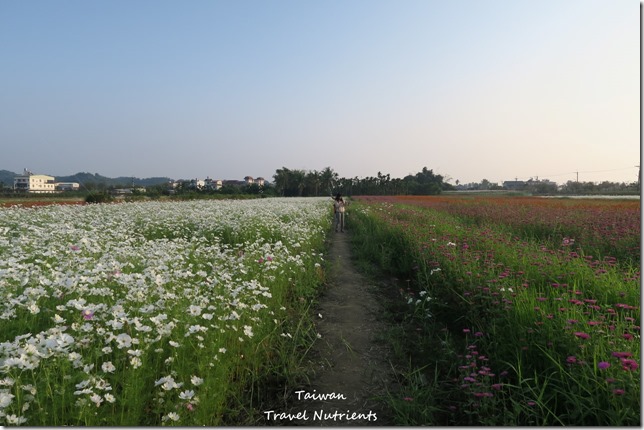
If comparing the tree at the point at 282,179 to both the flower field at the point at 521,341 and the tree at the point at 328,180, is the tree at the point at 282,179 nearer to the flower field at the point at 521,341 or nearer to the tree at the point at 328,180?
the tree at the point at 328,180

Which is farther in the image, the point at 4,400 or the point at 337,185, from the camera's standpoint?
the point at 337,185

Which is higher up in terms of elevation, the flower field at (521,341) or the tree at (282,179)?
the tree at (282,179)

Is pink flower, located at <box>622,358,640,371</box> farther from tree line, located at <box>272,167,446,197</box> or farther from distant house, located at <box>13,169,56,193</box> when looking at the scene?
distant house, located at <box>13,169,56,193</box>

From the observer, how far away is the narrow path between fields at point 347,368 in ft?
8.86

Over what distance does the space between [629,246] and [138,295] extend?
767 cm

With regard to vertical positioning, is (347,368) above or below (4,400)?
below

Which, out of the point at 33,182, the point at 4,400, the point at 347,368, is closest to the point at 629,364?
the point at 347,368

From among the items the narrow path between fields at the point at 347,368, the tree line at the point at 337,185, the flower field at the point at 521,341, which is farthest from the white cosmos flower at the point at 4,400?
the tree line at the point at 337,185

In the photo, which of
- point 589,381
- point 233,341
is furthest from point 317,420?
point 589,381

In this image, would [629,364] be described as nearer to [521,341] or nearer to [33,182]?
[521,341]

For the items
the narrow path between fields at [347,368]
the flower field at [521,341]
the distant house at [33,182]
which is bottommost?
the narrow path between fields at [347,368]

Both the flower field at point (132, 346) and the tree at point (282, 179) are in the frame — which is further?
the tree at point (282, 179)

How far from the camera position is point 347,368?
3.36 meters

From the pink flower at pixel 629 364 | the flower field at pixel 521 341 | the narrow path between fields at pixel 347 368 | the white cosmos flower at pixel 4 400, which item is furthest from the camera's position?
the narrow path between fields at pixel 347 368
